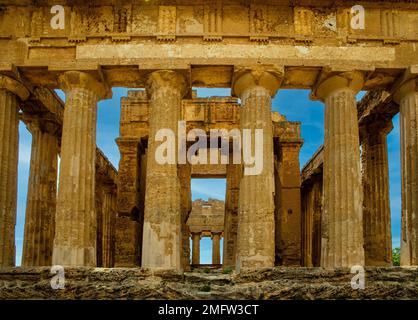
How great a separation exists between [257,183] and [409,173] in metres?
5.08

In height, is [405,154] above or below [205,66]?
below

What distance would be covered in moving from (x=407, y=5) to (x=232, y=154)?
11.2 m

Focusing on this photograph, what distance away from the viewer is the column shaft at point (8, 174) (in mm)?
18828

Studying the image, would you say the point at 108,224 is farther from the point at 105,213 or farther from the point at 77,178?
the point at 77,178

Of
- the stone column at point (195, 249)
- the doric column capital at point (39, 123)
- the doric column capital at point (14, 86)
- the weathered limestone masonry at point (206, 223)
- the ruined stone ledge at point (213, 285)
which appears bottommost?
the ruined stone ledge at point (213, 285)

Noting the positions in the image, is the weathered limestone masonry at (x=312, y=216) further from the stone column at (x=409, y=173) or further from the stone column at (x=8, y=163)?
the stone column at (x=8, y=163)

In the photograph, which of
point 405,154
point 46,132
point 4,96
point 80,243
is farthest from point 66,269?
point 405,154

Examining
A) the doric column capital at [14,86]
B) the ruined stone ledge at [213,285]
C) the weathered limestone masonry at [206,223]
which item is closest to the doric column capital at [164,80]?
the doric column capital at [14,86]

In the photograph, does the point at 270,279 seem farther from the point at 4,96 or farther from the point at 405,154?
the point at 4,96

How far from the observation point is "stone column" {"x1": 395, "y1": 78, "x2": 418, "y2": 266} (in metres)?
18.8

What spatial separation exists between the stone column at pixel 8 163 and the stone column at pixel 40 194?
3.00m

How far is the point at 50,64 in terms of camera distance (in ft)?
63.3

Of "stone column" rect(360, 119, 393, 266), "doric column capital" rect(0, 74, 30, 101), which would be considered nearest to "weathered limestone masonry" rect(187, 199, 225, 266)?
"stone column" rect(360, 119, 393, 266)

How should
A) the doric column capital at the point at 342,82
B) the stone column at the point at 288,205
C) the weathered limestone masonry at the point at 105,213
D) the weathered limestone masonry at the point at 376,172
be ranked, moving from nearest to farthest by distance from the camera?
the doric column capital at the point at 342,82
the weathered limestone masonry at the point at 376,172
the stone column at the point at 288,205
the weathered limestone masonry at the point at 105,213
